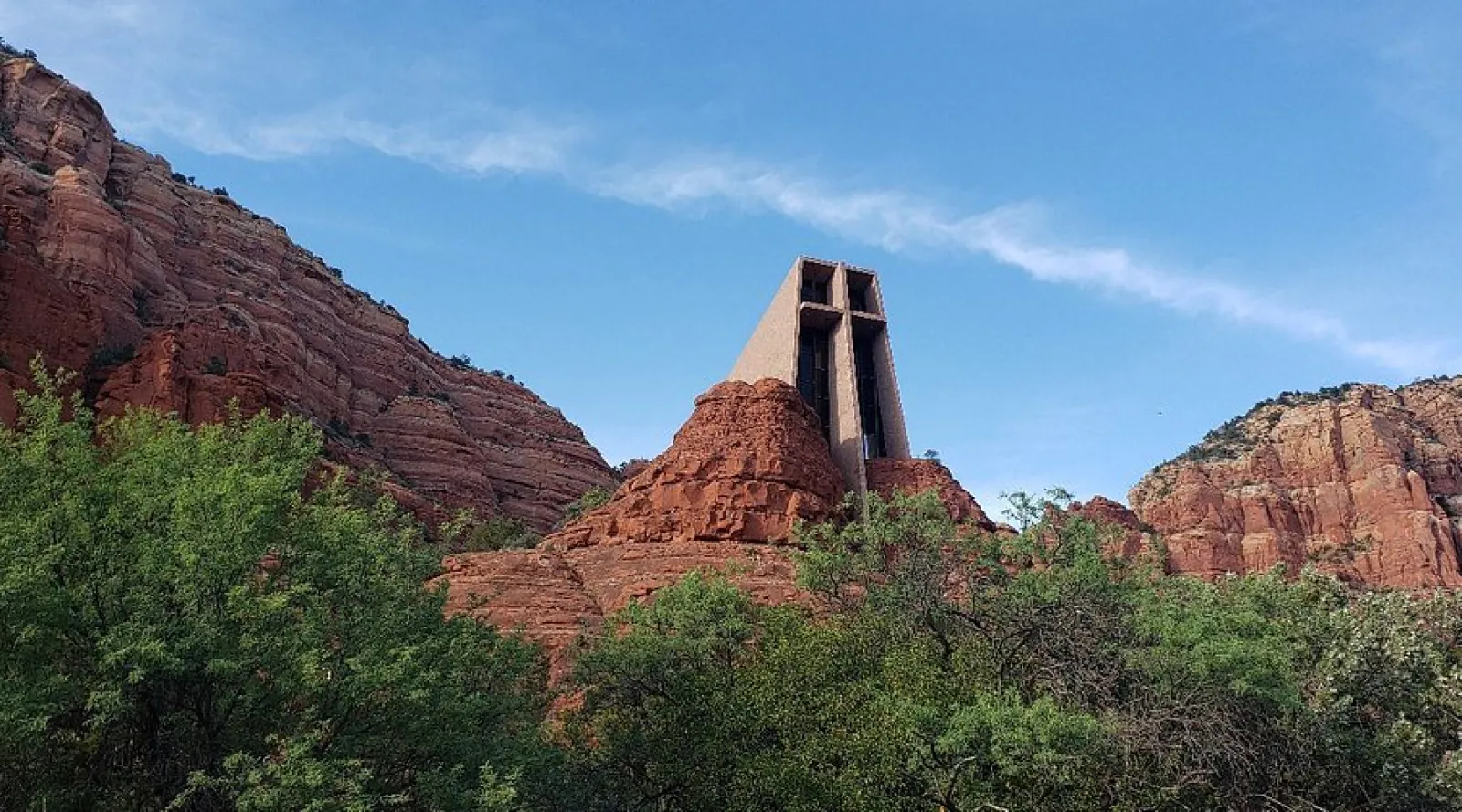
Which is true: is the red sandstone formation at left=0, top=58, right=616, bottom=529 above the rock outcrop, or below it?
above

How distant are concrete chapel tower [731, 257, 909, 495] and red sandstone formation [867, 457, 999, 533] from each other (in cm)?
135

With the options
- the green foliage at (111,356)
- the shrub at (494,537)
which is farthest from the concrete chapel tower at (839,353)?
the green foliage at (111,356)

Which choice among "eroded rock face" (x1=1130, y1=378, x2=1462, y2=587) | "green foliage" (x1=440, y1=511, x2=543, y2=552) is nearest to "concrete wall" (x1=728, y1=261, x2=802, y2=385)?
"green foliage" (x1=440, y1=511, x2=543, y2=552)

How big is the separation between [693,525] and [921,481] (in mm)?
10579

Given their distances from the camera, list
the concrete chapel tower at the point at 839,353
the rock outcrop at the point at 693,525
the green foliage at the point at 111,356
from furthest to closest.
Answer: the concrete chapel tower at the point at 839,353 < the green foliage at the point at 111,356 < the rock outcrop at the point at 693,525

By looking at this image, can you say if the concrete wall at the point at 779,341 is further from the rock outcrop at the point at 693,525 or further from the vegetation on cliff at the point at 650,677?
the vegetation on cliff at the point at 650,677

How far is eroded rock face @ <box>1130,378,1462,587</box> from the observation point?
85312 mm

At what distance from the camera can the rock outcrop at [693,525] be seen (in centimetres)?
3269

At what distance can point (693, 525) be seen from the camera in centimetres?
3903

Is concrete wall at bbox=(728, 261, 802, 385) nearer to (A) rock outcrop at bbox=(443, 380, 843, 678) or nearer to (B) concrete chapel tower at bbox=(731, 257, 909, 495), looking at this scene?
(B) concrete chapel tower at bbox=(731, 257, 909, 495)

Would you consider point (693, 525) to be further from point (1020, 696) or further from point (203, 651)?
point (203, 651)

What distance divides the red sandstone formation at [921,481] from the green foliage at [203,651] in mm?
29238

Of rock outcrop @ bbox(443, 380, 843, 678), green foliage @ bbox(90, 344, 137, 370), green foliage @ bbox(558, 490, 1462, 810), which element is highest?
green foliage @ bbox(90, 344, 137, 370)

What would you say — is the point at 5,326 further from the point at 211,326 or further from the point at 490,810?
the point at 490,810
